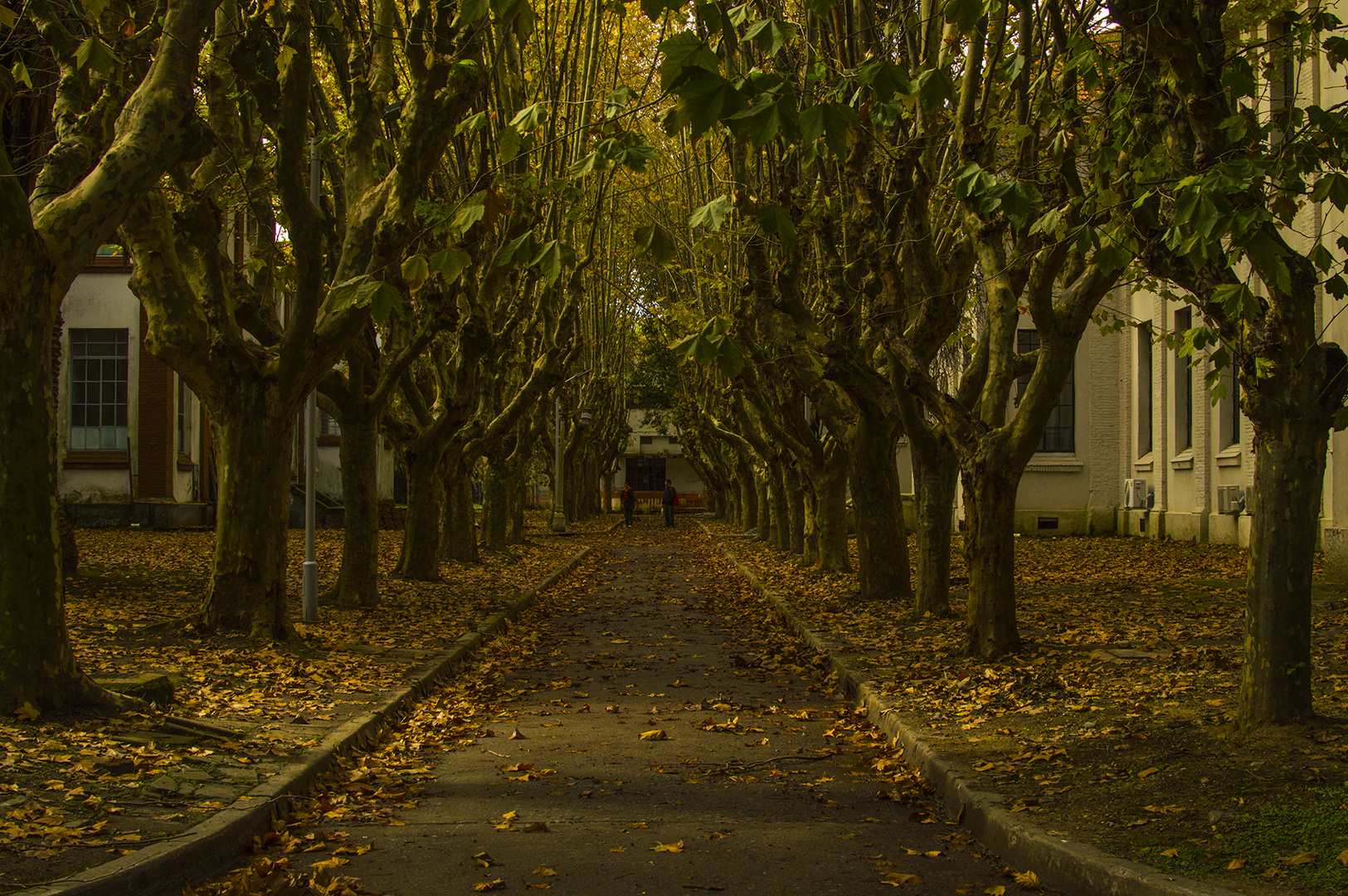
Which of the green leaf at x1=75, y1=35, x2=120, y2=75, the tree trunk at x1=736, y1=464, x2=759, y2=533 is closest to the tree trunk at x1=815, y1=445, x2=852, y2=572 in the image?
the green leaf at x1=75, y1=35, x2=120, y2=75

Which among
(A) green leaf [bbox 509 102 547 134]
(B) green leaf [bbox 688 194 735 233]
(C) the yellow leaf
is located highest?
(A) green leaf [bbox 509 102 547 134]

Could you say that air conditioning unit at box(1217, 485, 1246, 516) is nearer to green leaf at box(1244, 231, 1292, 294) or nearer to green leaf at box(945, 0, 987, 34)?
green leaf at box(1244, 231, 1292, 294)

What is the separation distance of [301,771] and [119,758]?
88 cm

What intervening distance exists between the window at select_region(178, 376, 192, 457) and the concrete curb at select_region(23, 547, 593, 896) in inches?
1024

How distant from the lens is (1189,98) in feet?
19.6

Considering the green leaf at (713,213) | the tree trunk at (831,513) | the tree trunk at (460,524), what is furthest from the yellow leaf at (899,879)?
the tree trunk at (460,524)

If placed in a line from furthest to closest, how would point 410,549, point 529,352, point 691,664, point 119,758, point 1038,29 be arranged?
1. point 529,352
2. point 410,549
3. point 691,664
4. point 1038,29
5. point 119,758

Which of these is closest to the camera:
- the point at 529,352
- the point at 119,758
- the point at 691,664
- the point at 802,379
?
the point at 119,758

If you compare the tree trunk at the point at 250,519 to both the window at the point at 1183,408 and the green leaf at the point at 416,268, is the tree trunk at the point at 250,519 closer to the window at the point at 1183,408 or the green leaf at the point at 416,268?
the green leaf at the point at 416,268

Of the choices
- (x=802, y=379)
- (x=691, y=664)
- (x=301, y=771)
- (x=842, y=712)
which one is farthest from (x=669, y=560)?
(x=301, y=771)

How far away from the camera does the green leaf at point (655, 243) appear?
14.2 feet

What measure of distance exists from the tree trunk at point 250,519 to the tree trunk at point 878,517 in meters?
7.04

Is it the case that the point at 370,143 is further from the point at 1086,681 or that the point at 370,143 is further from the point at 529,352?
the point at 529,352

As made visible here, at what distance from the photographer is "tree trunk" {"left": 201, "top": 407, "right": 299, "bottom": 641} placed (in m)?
9.95
